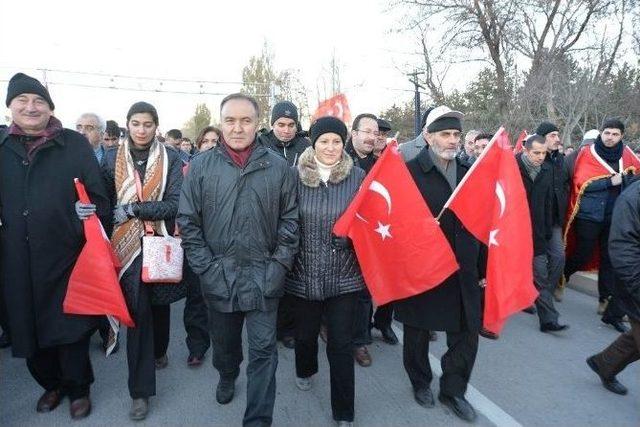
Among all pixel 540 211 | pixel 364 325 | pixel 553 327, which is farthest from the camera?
pixel 540 211

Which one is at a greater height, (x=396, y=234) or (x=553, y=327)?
(x=396, y=234)

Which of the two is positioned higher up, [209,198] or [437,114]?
[437,114]

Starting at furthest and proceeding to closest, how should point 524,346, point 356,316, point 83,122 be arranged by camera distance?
point 83,122, point 524,346, point 356,316

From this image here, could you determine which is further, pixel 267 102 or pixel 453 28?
pixel 267 102

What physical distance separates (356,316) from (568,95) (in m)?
13.5

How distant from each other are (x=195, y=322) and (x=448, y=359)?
2132mm

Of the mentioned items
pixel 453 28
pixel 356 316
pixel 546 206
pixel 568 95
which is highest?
pixel 453 28

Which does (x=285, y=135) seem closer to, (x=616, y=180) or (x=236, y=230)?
(x=236, y=230)

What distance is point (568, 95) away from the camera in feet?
46.2

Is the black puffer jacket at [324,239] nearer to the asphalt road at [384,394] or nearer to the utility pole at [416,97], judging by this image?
the asphalt road at [384,394]

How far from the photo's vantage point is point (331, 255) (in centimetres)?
313

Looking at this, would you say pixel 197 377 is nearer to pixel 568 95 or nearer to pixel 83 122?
pixel 83 122

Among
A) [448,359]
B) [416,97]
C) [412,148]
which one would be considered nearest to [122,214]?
[448,359]

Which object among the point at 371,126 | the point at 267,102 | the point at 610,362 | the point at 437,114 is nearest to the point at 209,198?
the point at 437,114
